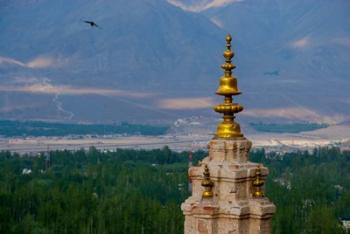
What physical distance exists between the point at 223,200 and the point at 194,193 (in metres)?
0.47

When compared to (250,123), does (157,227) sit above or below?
below

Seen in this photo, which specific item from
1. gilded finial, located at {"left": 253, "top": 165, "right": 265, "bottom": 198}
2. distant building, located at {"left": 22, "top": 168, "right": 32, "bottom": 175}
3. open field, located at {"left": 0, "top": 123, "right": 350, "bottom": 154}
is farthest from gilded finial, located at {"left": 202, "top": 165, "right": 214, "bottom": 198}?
open field, located at {"left": 0, "top": 123, "right": 350, "bottom": 154}

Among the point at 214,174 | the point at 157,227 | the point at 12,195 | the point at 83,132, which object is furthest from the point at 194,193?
the point at 83,132

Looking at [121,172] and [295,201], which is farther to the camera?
[121,172]

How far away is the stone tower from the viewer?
1516 cm

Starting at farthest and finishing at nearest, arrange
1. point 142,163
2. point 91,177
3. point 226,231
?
point 142,163
point 91,177
point 226,231

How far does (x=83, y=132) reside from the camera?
170000 millimetres

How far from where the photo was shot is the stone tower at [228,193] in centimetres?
1516

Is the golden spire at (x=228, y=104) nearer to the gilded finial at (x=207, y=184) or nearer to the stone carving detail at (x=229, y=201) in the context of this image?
the stone carving detail at (x=229, y=201)

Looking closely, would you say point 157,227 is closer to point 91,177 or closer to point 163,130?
point 91,177

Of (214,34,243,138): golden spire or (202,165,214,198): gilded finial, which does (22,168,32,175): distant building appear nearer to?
(214,34,243,138): golden spire

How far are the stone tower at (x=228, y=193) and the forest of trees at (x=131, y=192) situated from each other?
29496 millimetres

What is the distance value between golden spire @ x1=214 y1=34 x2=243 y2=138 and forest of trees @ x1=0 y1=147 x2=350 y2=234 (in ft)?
96.4

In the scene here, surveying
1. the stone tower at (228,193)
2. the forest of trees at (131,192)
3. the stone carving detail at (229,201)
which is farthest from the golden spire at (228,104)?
the forest of trees at (131,192)
